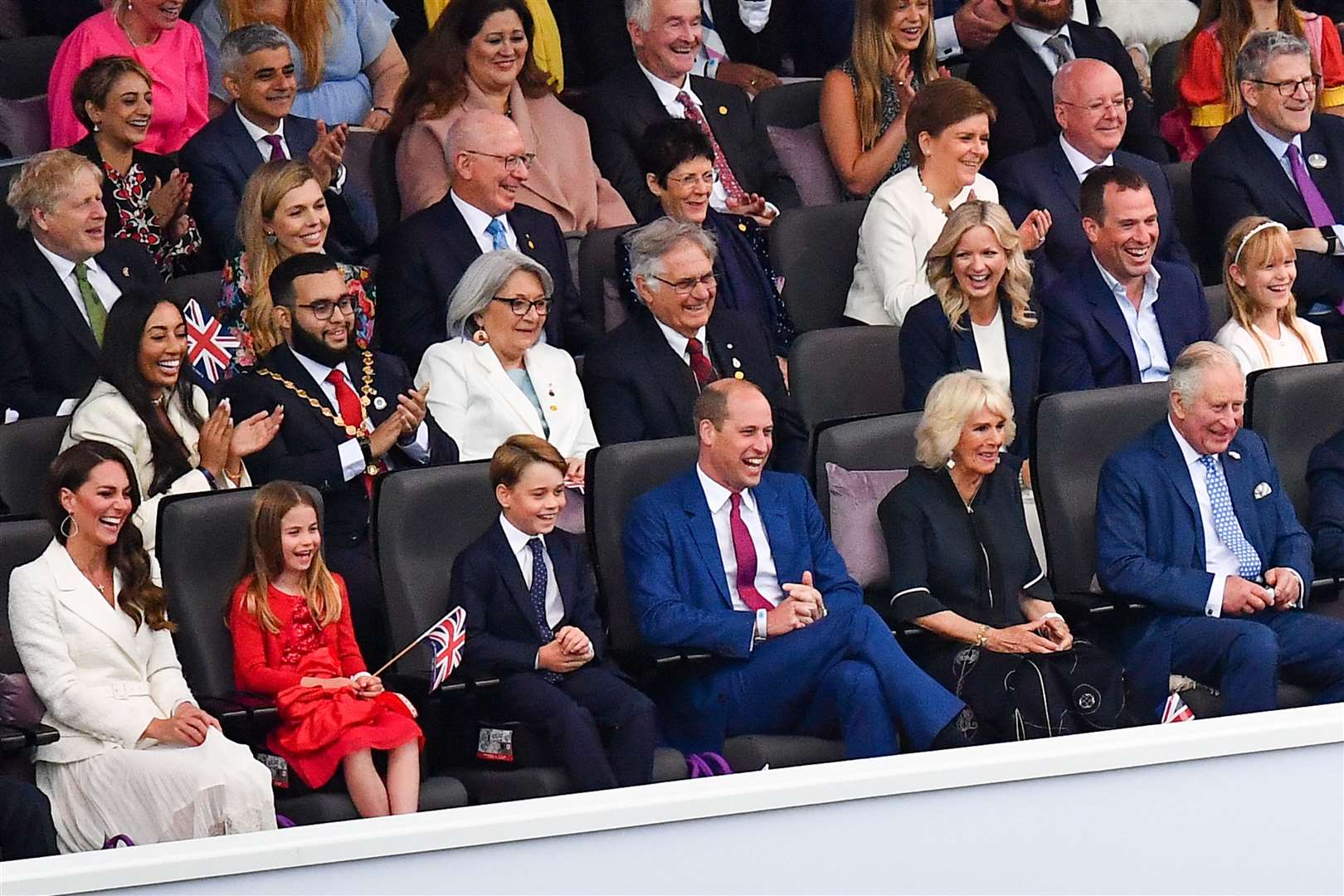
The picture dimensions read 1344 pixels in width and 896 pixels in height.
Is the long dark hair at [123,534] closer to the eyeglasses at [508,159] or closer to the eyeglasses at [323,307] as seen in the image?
the eyeglasses at [323,307]

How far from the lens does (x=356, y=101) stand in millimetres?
5148

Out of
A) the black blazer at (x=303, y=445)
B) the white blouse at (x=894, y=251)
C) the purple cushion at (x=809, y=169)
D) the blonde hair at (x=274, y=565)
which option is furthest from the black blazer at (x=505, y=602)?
the purple cushion at (x=809, y=169)

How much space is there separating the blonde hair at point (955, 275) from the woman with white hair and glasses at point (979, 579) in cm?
37

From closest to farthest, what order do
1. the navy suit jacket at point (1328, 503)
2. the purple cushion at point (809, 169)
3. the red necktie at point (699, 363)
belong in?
1. the navy suit jacket at point (1328, 503)
2. the red necktie at point (699, 363)
3. the purple cushion at point (809, 169)

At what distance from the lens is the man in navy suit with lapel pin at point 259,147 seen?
4605 mm

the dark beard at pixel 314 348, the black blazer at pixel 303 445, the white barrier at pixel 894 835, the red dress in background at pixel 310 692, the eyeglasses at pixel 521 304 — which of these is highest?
the eyeglasses at pixel 521 304

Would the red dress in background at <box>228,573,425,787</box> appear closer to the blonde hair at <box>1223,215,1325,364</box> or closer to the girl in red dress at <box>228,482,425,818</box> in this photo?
the girl in red dress at <box>228,482,425,818</box>

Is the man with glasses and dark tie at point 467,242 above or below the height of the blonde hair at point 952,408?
above

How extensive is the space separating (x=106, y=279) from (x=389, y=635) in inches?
40.0

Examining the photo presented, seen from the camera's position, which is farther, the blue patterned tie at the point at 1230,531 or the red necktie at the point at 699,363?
the red necktie at the point at 699,363

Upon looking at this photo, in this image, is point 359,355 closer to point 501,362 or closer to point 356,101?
point 501,362

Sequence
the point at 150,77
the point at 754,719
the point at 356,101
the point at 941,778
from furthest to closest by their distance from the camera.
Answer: the point at 356,101, the point at 150,77, the point at 754,719, the point at 941,778

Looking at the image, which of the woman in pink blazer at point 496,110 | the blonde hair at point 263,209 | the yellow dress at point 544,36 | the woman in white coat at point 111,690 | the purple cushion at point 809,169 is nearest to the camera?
the woman in white coat at point 111,690

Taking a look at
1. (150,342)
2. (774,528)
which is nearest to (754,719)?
(774,528)
